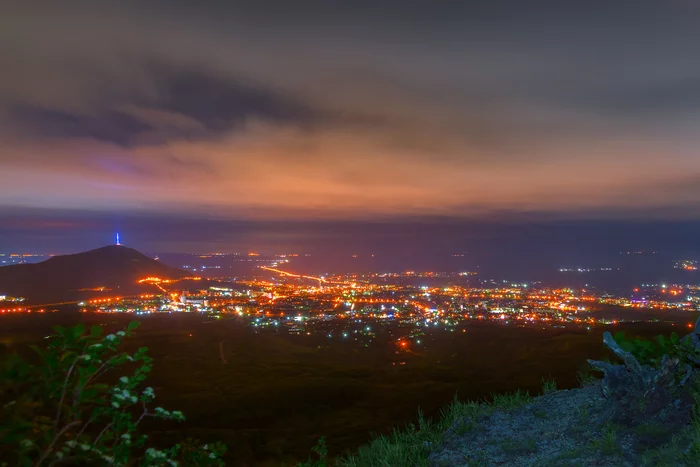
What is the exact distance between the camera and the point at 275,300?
5272 cm

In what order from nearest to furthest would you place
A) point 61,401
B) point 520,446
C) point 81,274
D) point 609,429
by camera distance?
1. point 61,401
2. point 609,429
3. point 520,446
4. point 81,274

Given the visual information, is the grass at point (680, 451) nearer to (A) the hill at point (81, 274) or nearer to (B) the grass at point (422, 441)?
(B) the grass at point (422, 441)

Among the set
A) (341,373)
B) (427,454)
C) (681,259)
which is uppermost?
(427,454)

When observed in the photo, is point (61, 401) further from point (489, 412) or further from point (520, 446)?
point (489, 412)

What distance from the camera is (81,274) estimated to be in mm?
61031

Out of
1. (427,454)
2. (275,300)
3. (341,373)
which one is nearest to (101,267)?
(275,300)

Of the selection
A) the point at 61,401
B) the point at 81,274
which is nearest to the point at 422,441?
the point at 61,401

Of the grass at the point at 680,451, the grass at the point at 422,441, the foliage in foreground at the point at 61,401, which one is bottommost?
the grass at the point at 422,441

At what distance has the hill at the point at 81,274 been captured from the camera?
52.5 metres

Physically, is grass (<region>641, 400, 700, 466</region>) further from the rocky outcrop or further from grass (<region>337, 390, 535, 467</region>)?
grass (<region>337, 390, 535, 467</region>)

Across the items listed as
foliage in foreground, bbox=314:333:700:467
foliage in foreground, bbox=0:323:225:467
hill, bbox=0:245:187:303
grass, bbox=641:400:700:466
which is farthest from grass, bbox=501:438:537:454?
hill, bbox=0:245:187:303

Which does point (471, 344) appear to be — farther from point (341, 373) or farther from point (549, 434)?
point (549, 434)

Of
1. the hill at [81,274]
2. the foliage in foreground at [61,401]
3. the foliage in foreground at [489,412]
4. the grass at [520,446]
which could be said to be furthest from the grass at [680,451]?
the hill at [81,274]

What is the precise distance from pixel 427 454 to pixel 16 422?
5917 mm
